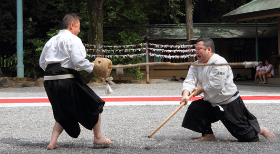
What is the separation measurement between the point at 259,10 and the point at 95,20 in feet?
22.1

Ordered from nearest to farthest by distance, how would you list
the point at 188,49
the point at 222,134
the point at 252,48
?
1. the point at 222,134
2. the point at 188,49
3. the point at 252,48

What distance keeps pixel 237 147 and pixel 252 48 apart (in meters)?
17.0

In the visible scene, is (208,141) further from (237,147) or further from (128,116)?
(128,116)

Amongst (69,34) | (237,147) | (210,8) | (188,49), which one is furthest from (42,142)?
(210,8)

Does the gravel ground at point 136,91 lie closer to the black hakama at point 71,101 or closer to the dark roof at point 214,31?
the black hakama at point 71,101

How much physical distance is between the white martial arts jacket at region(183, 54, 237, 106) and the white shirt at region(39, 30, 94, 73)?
140 centimetres

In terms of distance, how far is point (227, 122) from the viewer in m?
4.05

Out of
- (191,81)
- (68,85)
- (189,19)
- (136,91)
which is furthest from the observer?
(189,19)

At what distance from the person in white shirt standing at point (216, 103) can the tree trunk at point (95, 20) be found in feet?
33.9

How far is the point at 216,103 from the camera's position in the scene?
411 cm

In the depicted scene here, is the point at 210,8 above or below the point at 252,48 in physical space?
above

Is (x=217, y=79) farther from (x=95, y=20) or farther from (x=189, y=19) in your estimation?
(x=189, y=19)

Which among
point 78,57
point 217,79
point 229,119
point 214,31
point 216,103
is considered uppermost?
point 214,31

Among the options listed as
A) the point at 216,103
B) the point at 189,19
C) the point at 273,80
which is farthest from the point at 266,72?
the point at 216,103
